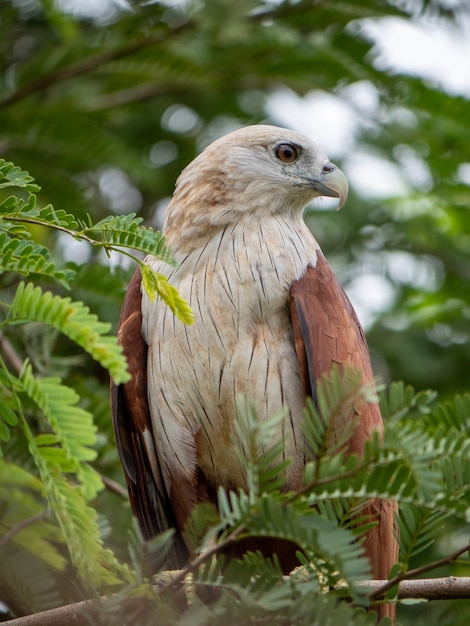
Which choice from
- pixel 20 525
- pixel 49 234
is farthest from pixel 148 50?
pixel 20 525

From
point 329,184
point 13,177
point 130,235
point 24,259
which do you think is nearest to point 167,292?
point 130,235

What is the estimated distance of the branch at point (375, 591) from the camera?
109 inches

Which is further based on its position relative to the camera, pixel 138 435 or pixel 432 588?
pixel 138 435

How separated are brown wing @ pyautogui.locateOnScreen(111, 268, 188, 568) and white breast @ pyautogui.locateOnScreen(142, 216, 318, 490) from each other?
0.05m

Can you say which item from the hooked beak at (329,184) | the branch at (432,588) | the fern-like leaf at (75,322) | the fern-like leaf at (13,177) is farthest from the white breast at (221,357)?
the fern-like leaf at (75,322)

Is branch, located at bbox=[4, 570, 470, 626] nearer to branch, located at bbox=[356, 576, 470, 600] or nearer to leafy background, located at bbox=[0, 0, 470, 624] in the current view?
branch, located at bbox=[356, 576, 470, 600]

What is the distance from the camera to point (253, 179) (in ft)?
16.6

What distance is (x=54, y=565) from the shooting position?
3.66 m

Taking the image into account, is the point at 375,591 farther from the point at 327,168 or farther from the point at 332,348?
the point at 327,168

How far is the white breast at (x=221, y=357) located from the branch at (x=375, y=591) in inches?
56.9

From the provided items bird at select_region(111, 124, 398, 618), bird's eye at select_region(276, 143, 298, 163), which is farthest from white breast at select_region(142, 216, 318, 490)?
bird's eye at select_region(276, 143, 298, 163)

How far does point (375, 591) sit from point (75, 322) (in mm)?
1264

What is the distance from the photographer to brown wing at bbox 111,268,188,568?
181 inches

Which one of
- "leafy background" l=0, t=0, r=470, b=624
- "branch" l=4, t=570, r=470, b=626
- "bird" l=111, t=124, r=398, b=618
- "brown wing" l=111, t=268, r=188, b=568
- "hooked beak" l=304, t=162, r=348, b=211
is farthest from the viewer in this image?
"leafy background" l=0, t=0, r=470, b=624
